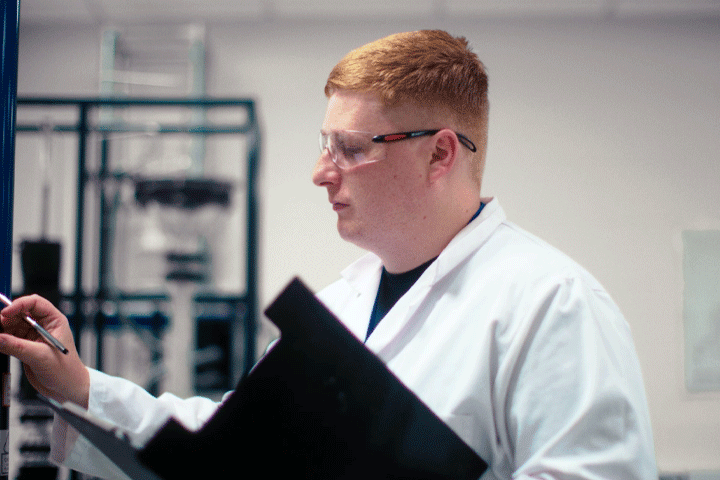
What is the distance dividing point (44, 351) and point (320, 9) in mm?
2826

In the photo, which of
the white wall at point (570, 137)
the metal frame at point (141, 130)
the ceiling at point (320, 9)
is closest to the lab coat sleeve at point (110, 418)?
the metal frame at point (141, 130)

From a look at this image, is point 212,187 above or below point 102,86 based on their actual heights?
below

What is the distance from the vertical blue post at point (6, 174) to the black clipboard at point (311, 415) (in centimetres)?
26

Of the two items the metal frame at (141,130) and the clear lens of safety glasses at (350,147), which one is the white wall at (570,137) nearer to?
the metal frame at (141,130)

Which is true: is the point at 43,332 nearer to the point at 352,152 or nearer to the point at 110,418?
the point at 110,418

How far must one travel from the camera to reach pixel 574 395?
1.86 ft

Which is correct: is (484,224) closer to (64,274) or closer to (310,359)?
(310,359)

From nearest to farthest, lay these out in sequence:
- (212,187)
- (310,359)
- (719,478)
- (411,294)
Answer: (310,359) → (411,294) → (212,187) → (719,478)

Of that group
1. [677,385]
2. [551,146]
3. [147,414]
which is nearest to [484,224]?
[147,414]

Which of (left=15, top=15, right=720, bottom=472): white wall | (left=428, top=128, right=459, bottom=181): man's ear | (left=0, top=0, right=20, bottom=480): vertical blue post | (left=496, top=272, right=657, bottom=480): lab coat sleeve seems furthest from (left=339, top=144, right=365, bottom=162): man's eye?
(left=15, top=15, right=720, bottom=472): white wall

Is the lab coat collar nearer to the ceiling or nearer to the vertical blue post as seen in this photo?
the vertical blue post

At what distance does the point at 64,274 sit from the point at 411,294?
2.95 metres

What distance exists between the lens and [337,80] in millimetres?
797

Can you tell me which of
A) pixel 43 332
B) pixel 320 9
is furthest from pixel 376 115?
pixel 320 9
